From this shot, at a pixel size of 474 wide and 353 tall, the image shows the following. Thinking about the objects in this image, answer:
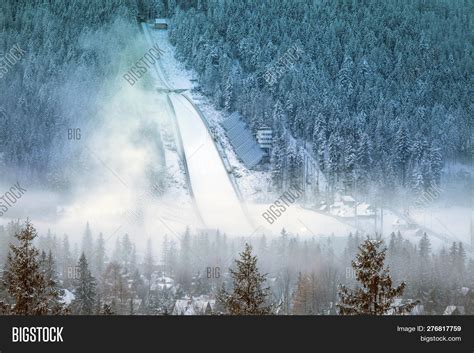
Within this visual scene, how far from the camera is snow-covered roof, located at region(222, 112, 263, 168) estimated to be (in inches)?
2028

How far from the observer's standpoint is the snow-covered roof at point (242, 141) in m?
51.5

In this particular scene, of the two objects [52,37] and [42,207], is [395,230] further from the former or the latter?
[52,37]

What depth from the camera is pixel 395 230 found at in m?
50.9

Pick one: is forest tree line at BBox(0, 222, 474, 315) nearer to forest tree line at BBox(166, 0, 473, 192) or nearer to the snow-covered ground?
the snow-covered ground

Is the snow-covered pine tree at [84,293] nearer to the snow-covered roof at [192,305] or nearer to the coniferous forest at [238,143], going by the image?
the coniferous forest at [238,143]

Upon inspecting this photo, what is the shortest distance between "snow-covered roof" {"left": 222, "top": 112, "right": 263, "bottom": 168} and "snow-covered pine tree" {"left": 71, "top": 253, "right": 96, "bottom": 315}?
518 inches

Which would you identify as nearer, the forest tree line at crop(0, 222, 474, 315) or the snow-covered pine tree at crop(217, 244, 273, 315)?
the snow-covered pine tree at crop(217, 244, 273, 315)

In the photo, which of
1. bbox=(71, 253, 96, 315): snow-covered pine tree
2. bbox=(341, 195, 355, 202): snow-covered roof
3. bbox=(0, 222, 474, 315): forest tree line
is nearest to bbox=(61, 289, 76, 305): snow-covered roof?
bbox=(0, 222, 474, 315): forest tree line

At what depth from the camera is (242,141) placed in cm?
5212

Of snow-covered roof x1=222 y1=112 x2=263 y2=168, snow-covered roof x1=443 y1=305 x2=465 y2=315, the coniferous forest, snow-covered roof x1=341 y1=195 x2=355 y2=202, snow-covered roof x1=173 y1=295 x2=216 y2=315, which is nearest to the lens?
snow-covered roof x1=173 y1=295 x2=216 y2=315

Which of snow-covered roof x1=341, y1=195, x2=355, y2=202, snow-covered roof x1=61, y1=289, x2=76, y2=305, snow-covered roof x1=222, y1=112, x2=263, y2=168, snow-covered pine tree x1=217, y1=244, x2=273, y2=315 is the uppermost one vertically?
snow-covered roof x1=222, y1=112, x2=263, y2=168

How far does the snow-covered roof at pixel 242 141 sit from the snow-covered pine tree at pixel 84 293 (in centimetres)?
1316

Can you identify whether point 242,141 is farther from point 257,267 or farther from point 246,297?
point 246,297

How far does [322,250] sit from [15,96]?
2113cm
